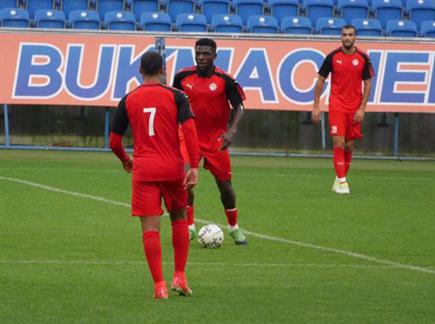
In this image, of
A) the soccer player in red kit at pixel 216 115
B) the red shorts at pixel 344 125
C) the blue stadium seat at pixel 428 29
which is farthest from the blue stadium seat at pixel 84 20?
the soccer player in red kit at pixel 216 115

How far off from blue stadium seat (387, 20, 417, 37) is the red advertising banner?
300 cm

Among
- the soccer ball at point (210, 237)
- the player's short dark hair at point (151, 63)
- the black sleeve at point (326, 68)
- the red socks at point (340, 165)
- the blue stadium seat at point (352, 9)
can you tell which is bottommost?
the red socks at point (340, 165)

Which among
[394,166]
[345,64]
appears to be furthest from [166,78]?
[345,64]

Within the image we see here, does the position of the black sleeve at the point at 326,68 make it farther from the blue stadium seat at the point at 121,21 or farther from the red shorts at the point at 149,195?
the red shorts at the point at 149,195

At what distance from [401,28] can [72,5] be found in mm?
6780

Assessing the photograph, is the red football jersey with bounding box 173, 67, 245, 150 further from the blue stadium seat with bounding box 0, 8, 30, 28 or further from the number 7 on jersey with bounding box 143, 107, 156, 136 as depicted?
the blue stadium seat with bounding box 0, 8, 30, 28

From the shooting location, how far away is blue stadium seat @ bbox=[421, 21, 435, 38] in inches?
1101

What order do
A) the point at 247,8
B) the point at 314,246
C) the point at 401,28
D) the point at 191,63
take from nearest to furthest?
the point at 314,246
the point at 191,63
the point at 401,28
the point at 247,8

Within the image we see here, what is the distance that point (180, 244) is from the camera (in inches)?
408

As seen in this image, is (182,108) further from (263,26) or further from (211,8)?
(211,8)

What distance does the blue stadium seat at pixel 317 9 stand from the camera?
94.7 ft

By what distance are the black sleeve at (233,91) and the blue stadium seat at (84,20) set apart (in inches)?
554

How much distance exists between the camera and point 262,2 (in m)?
29.2

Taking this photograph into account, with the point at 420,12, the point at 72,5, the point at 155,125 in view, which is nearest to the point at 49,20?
the point at 72,5
